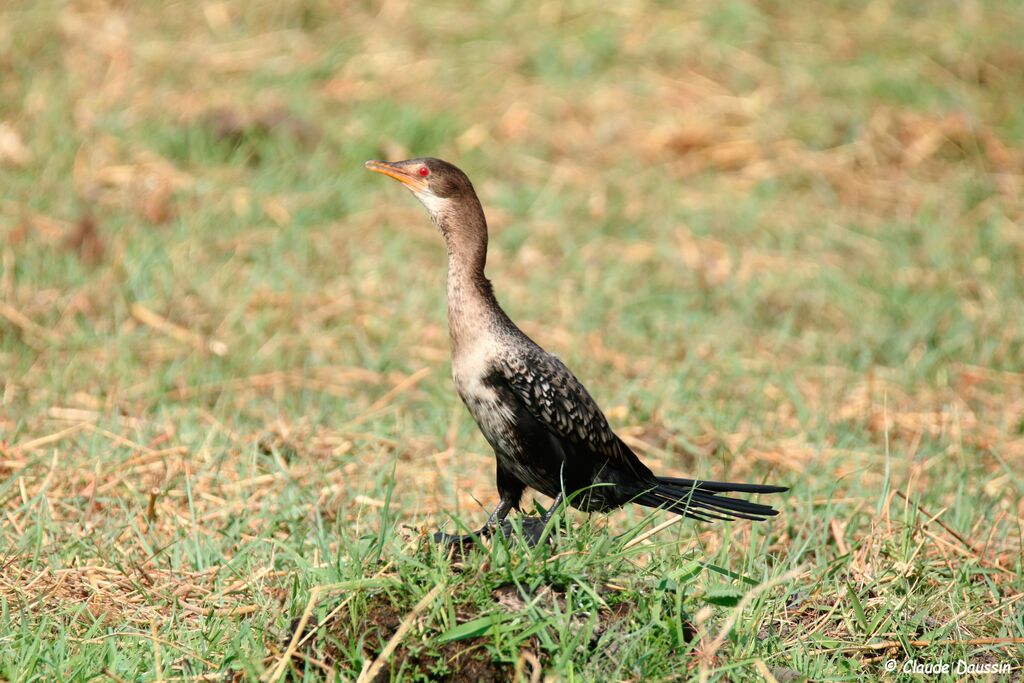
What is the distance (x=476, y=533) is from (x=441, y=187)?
1143mm

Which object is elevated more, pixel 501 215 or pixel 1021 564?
pixel 1021 564

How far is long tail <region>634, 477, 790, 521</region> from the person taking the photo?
3693mm

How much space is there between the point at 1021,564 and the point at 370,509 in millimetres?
2241

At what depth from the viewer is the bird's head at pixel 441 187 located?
3.81 meters

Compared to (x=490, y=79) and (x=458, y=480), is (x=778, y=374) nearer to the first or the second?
(x=458, y=480)

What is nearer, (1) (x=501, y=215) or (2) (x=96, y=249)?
(2) (x=96, y=249)

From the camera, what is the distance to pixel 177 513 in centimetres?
421

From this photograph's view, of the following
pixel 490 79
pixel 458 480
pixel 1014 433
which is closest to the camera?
pixel 458 480

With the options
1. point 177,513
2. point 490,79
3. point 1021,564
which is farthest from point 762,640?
point 490,79

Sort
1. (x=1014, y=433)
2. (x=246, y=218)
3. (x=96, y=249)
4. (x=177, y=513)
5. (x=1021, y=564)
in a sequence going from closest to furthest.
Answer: (x=1021, y=564) → (x=177, y=513) → (x=1014, y=433) → (x=96, y=249) → (x=246, y=218)

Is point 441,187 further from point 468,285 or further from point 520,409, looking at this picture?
point 520,409

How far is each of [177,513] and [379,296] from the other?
2.59 metres

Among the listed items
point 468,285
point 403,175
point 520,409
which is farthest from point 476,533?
point 403,175

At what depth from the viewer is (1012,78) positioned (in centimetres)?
959
